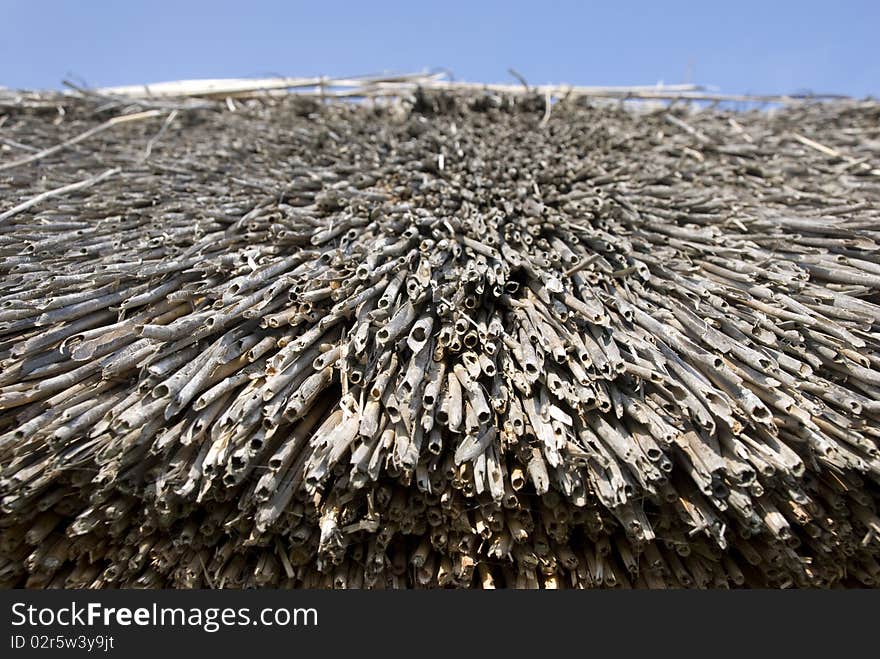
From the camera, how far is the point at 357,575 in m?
1.84

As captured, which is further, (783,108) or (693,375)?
(783,108)

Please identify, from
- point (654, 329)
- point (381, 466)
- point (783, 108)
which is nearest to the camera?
point (381, 466)

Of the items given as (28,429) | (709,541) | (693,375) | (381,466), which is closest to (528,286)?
(693,375)

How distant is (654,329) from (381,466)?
1.00 metres

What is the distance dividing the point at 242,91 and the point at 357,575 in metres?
3.71

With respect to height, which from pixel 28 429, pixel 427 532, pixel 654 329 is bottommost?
pixel 427 532

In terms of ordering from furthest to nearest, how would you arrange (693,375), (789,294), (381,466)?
(789,294) → (693,375) → (381,466)

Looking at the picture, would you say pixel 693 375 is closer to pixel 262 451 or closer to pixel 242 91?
pixel 262 451

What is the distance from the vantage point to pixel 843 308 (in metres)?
1.96

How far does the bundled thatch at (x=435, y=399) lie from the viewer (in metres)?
1.66

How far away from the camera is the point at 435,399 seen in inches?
66.1

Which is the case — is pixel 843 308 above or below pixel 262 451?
above

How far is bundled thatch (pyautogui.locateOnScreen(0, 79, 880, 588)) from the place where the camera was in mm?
1659

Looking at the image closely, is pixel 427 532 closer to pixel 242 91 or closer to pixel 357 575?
pixel 357 575
